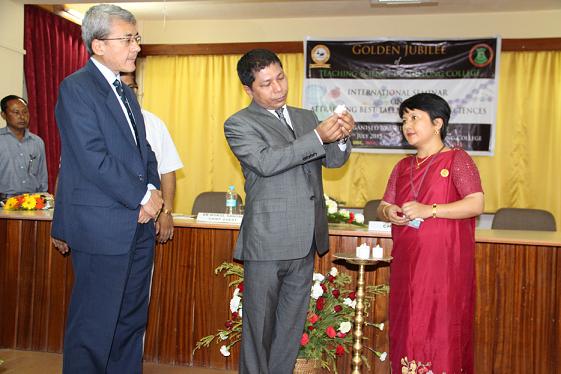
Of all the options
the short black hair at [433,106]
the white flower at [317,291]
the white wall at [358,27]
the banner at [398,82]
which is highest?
the white wall at [358,27]

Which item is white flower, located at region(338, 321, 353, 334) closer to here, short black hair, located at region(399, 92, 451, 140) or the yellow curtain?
short black hair, located at region(399, 92, 451, 140)

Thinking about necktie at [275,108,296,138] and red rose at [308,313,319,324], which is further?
red rose at [308,313,319,324]

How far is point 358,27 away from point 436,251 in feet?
13.9

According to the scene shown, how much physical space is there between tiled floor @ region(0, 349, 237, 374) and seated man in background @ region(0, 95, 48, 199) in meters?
1.61

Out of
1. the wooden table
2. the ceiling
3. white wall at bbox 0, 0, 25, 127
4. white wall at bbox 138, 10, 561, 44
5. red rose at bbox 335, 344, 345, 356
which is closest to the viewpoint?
red rose at bbox 335, 344, 345, 356

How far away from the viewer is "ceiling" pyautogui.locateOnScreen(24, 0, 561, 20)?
18.4 ft

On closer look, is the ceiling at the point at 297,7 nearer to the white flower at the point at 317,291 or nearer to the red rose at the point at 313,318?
the white flower at the point at 317,291

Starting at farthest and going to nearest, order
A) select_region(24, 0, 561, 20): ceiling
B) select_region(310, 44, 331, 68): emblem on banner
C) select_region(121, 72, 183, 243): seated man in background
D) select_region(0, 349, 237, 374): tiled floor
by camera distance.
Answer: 1. select_region(310, 44, 331, 68): emblem on banner
2. select_region(24, 0, 561, 20): ceiling
3. select_region(121, 72, 183, 243): seated man in background
4. select_region(0, 349, 237, 374): tiled floor

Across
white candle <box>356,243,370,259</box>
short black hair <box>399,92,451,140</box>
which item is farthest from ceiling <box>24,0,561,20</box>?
white candle <box>356,243,370,259</box>

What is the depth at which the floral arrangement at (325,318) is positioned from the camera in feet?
9.79

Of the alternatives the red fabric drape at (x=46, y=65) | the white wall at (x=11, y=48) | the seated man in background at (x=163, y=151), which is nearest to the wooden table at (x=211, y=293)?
the seated man in background at (x=163, y=151)

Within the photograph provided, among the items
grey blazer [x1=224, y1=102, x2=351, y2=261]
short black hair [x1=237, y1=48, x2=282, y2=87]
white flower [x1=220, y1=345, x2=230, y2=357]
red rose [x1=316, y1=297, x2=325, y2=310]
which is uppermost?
short black hair [x1=237, y1=48, x2=282, y2=87]

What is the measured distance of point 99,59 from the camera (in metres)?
2.24

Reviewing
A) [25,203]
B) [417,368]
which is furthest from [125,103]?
[25,203]
